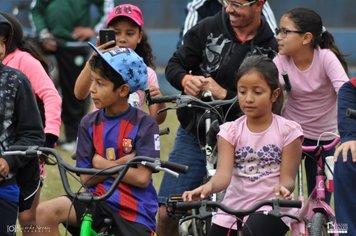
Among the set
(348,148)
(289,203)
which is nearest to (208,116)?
(348,148)

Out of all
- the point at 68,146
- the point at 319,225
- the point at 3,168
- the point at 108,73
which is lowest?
the point at 68,146

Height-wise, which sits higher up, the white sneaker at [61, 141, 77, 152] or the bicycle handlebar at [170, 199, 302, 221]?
the bicycle handlebar at [170, 199, 302, 221]

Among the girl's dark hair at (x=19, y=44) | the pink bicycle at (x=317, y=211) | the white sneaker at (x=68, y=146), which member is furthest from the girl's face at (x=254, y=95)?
the white sneaker at (x=68, y=146)

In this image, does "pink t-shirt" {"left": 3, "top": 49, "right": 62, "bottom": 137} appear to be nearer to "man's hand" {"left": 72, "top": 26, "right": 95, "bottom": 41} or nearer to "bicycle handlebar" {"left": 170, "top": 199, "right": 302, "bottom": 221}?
"bicycle handlebar" {"left": 170, "top": 199, "right": 302, "bottom": 221}

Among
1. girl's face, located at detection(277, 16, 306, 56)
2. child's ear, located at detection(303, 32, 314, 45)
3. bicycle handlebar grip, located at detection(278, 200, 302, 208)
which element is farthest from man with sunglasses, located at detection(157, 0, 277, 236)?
bicycle handlebar grip, located at detection(278, 200, 302, 208)

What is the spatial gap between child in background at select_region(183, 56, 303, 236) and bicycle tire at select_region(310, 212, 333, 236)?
2.35 ft

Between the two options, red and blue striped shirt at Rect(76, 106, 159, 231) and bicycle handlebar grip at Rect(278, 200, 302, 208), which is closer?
bicycle handlebar grip at Rect(278, 200, 302, 208)

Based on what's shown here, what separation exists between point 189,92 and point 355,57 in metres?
12.2

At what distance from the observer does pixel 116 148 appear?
7.12 metres

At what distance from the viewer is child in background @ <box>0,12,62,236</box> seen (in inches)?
324

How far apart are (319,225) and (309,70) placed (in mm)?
1202

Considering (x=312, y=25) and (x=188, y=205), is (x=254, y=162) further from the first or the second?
(x=312, y=25)

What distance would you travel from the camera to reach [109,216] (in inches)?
276

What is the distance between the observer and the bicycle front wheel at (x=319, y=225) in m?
7.86
